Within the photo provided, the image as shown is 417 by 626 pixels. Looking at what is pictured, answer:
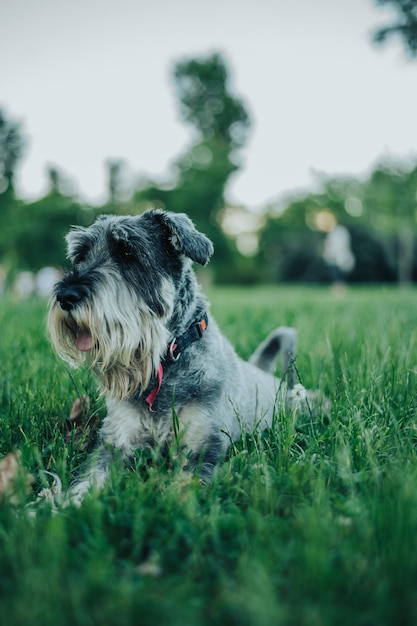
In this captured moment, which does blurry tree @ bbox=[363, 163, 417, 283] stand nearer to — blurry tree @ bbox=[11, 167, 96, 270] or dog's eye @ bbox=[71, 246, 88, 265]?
blurry tree @ bbox=[11, 167, 96, 270]

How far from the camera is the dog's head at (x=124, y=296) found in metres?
3.07

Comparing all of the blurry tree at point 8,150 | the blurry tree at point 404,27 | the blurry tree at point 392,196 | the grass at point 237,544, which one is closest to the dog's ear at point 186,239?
the grass at point 237,544

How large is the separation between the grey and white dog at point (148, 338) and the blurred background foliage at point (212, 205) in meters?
32.6

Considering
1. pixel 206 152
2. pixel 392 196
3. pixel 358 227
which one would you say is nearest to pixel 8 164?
pixel 206 152

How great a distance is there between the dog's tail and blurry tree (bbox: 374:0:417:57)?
1546cm

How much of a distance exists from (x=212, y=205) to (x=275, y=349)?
137 feet

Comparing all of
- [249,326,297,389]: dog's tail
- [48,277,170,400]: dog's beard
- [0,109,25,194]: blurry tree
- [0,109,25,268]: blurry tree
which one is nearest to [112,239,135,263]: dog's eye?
[48,277,170,400]: dog's beard

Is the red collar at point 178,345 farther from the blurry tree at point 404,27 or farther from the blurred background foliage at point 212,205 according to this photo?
the blurred background foliage at point 212,205

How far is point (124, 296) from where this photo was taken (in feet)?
10.3

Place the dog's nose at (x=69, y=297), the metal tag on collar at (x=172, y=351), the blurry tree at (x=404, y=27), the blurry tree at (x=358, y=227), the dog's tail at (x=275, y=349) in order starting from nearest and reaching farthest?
the dog's nose at (x=69, y=297) → the metal tag on collar at (x=172, y=351) → the dog's tail at (x=275, y=349) → the blurry tree at (x=404, y=27) → the blurry tree at (x=358, y=227)

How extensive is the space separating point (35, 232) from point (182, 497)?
125ft

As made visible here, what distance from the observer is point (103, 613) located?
1.47m

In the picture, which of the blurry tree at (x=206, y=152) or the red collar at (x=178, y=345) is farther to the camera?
the blurry tree at (x=206, y=152)

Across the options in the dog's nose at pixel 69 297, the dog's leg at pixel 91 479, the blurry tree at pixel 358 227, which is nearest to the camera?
the dog's leg at pixel 91 479
